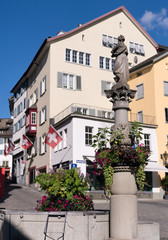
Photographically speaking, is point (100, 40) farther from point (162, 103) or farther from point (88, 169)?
point (88, 169)

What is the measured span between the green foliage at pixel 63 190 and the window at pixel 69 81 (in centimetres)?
2348

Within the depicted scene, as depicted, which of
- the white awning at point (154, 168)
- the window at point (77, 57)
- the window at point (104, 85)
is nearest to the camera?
the white awning at point (154, 168)

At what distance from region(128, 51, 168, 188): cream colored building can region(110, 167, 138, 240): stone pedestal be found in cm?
2319

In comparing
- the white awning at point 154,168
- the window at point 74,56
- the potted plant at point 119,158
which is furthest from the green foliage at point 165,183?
the potted plant at point 119,158

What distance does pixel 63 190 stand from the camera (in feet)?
27.8

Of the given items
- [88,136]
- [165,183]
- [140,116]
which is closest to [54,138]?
[88,136]

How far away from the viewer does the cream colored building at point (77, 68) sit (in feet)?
104

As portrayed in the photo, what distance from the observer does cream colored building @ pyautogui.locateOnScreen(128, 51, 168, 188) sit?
30.8 metres

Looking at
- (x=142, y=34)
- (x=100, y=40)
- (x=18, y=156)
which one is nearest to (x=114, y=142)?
(x=100, y=40)

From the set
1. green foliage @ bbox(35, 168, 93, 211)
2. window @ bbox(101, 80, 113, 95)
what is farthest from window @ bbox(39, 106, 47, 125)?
green foliage @ bbox(35, 168, 93, 211)

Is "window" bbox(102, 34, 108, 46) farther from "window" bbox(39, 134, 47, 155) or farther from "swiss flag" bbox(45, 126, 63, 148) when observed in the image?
"swiss flag" bbox(45, 126, 63, 148)

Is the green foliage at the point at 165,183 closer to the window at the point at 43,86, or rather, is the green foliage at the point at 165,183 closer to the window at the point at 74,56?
the window at the point at 43,86

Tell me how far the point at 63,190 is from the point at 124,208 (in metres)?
2.04

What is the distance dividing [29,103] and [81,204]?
105ft
